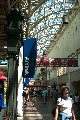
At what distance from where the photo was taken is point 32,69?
12.6 m

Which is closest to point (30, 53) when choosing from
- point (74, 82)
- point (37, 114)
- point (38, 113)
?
point (37, 114)

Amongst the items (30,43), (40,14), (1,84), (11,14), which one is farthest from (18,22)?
(40,14)

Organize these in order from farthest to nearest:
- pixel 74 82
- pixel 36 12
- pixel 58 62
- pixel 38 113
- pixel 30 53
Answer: pixel 74 82
pixel 36 12
pixel 58 62
pixel 38 113
pixel 30 53

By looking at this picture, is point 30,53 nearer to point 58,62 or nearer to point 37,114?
point 37,114

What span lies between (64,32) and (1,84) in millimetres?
20878

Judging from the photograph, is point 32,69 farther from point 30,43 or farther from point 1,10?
point 1,10

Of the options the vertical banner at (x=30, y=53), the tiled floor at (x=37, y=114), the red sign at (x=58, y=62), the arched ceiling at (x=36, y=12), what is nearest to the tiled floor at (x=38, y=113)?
the tiled floor at (x=37, y=114)

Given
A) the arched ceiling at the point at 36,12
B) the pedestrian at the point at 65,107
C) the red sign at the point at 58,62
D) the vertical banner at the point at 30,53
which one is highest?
the arched ceiling at the point at 36,12

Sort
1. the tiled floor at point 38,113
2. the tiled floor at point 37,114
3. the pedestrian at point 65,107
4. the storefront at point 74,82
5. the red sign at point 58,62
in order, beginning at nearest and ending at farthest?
the pedestrian at point 65,107
the tiled floor at point 37,114
the tiled floor at point 38,113
the red sign at point 58,62
the storefront at point 74,82

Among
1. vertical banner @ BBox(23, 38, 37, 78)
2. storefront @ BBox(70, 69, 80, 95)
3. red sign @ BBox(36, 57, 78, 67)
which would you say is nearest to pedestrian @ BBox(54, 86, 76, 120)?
vertical banner @ BBox(23, 38, 37, 78)

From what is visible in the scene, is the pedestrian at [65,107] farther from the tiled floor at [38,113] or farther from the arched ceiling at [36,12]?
the tiled floor at [38,113]

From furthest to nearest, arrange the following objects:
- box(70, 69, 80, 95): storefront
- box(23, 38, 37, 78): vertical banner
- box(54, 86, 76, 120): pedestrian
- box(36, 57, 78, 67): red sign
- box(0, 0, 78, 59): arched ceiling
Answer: box(70, 69, 80, 95): storefront, box(36, 57, 78, 67): red sign, box(23, 38, 37, 78): vertical banner, box(0, 0, 78, 59): arched ceiling, box(54, 86, 76, 120): pedestrian

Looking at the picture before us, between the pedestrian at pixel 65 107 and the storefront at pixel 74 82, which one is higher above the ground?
the pedestrian at pixel 65 107

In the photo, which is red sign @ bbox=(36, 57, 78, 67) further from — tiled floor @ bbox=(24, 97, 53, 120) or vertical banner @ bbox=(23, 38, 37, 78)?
vertical banner @ bbox=(23, 38, 37, 78)
